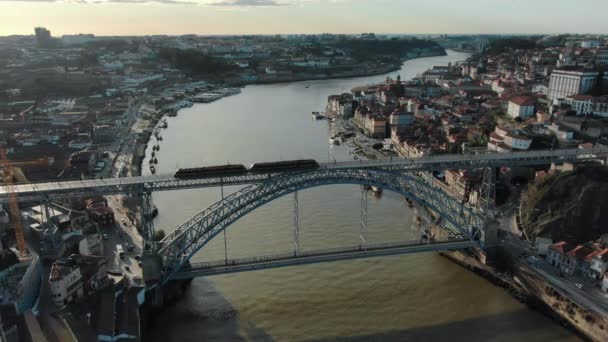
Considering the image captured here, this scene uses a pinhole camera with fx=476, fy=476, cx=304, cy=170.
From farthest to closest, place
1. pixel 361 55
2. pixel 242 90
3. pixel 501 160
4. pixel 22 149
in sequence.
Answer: pixel 361 55 → pixel 242 90 → pixel 22 149 → pixel 501 160

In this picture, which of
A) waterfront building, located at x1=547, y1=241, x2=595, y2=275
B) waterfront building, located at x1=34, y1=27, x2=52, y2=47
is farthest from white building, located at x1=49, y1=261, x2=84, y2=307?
waterfront building, located at x1=34, y1=27, x2=52, y2=47

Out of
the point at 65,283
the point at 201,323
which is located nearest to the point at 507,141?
the point at 201,323

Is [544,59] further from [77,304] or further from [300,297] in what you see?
[77,304]

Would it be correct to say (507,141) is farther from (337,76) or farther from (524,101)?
(337,76)

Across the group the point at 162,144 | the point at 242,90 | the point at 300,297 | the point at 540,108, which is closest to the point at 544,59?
the point at 540,108

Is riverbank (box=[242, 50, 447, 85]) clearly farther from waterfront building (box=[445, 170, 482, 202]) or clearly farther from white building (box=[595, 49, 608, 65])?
waterfront building (box=[445, 170, 482, 202])
